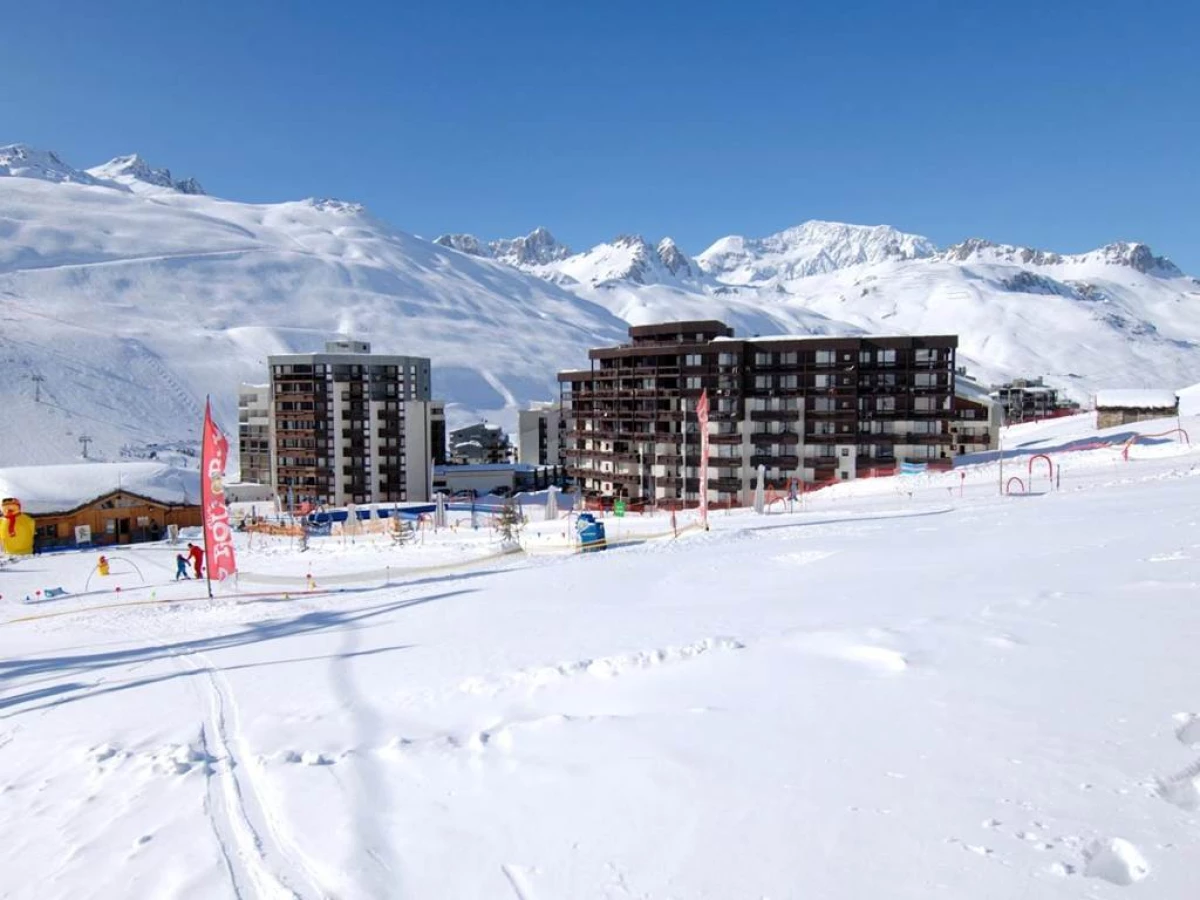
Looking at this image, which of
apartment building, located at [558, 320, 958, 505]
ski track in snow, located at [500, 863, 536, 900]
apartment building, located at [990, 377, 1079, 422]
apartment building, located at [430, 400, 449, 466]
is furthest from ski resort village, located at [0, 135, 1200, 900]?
apartment building, located at [990, 377, 1079, 422]

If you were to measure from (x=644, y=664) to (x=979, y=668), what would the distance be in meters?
4.06

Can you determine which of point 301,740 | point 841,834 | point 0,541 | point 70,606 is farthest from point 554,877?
point 0,541

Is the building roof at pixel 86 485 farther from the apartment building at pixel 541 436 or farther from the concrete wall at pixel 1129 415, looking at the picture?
the concrete wall at pixel 1129 415

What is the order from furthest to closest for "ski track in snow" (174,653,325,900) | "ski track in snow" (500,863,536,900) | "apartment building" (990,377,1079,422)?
"apartment building" (990,377,1079,422) → "ski track in snow" (174,653,325,900) → "ski track in snow" (500,863,536,900)

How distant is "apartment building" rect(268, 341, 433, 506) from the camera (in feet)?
258

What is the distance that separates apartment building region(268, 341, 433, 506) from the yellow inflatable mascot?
1347 inches

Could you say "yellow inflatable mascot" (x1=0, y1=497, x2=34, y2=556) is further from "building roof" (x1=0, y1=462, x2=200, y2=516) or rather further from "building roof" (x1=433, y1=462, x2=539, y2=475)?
"building roof" (x1=433, y1=462, x2=539, y2=475)

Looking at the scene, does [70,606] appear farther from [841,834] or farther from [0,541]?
[841,834]

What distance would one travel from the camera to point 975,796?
5777mm

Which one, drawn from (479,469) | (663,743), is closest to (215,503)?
(663,743)

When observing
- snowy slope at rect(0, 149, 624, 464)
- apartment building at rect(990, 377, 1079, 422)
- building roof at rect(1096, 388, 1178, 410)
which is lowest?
building roof at rect(1096, 388, 1178, 410)

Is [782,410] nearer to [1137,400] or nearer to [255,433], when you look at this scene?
[1137,400]

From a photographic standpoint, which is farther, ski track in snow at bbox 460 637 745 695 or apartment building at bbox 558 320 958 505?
apartment building at bbox 558 320 958 505

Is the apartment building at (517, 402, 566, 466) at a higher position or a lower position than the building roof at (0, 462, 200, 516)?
Answer: higher
